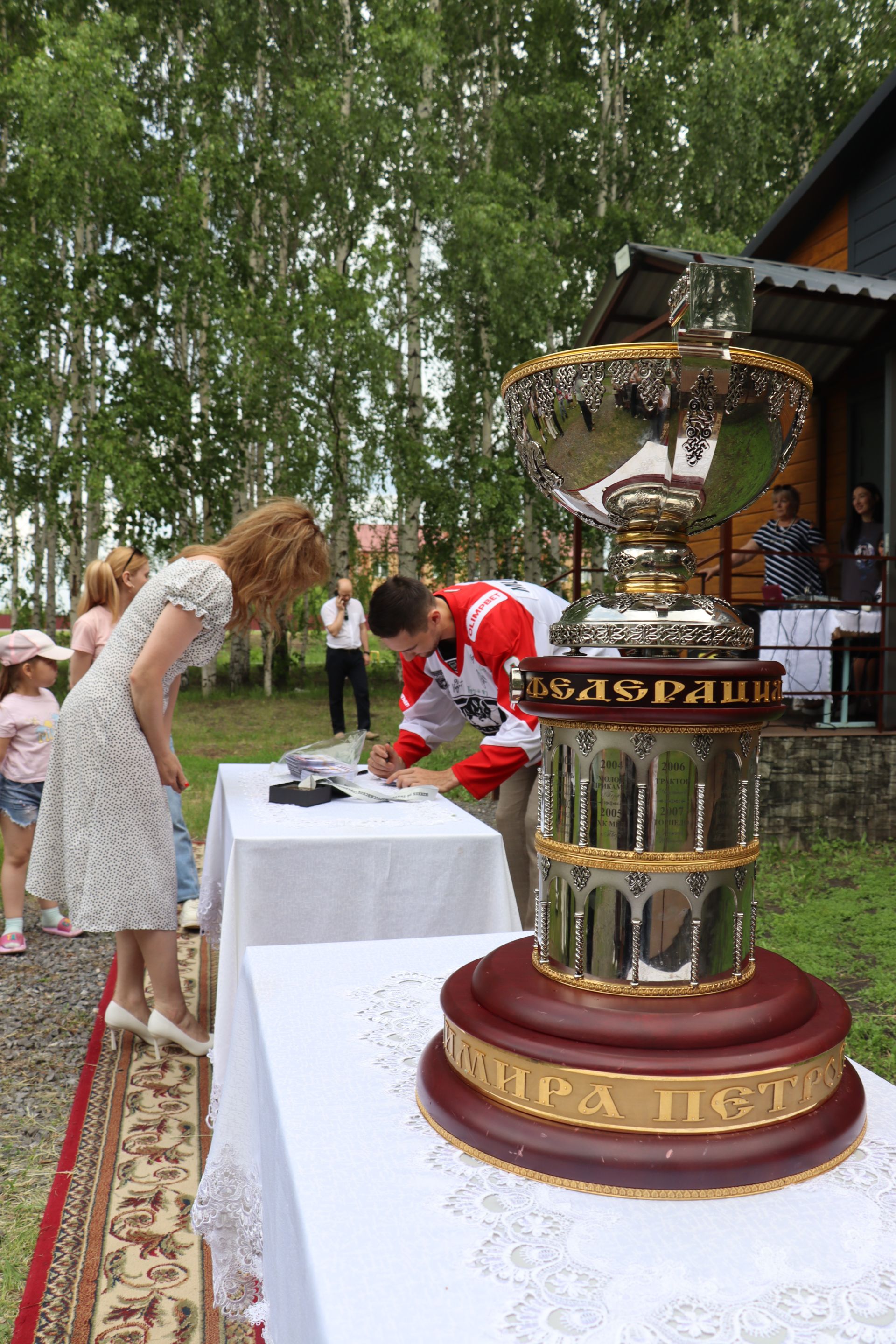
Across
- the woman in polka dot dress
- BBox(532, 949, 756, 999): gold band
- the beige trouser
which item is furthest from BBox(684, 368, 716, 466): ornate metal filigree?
the beige trouser

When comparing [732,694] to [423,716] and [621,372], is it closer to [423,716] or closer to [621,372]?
[621,372]

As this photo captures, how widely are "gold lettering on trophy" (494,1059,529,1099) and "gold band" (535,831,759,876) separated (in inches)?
9.1

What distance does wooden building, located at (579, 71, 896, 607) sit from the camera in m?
6.79

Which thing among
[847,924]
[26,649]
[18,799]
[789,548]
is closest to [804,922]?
[847,924]

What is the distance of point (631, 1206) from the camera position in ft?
3.08

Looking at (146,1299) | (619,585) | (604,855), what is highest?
(619,585)

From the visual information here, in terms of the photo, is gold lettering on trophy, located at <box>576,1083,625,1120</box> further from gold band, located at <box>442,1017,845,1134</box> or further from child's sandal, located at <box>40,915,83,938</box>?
child's sandal, located at <box>40,915,83,938</box>

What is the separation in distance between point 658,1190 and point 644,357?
2.82 ft

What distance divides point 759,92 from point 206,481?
10.5 meters

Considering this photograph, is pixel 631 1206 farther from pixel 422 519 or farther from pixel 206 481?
pixel 422 519

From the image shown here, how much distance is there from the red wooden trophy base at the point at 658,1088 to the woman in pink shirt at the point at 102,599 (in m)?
3.78

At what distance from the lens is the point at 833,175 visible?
8.71 metres

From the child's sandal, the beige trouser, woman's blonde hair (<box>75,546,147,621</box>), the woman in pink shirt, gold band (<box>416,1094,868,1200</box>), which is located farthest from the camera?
the child's sandal

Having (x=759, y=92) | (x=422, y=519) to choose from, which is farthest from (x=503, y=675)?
(x=759, y=92)
